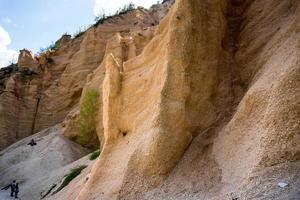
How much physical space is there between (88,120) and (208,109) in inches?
970

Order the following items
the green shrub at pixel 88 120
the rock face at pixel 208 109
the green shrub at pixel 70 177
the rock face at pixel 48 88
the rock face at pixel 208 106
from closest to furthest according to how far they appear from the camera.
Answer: the rock face at pixel 208 109 → the rock face at pixel 208 106 → the green shrub at pixel 70 177 → the green shrub at pixel 88 120 → the rock face at pixel 48 88

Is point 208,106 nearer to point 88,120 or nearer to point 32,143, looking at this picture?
point 88,120

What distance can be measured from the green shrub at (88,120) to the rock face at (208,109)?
18.7 metres

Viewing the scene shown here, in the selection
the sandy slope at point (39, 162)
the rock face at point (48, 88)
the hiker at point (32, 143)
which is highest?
the rock face at point (48, 88)

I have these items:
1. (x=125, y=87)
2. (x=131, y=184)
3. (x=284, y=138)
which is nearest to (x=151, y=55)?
(x=125, y=87)

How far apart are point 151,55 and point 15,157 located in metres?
25.8

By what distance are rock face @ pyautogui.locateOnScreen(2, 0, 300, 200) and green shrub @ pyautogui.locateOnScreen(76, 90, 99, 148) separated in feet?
61.4

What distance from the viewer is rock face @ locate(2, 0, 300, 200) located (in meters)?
10.4

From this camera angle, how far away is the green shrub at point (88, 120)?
3753 cm

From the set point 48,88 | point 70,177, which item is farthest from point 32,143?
point 70,177

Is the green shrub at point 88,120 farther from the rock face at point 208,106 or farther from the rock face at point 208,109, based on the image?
the rock face at point 208,106

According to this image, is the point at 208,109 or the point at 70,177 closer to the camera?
the point at 208,109

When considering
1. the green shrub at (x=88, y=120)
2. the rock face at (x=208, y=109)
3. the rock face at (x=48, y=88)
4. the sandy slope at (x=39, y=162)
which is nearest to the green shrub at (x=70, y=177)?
the sandy slope at (x=39, y=162)

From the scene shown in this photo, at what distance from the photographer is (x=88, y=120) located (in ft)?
123
